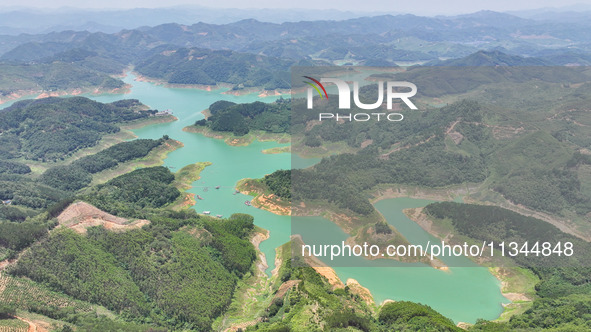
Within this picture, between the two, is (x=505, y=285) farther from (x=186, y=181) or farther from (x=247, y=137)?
(x=247, y=137)

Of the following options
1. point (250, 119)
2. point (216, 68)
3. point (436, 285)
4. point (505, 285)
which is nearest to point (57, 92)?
point (216, 68)

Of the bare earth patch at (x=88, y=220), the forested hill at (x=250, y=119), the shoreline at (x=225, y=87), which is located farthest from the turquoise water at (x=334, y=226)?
the shoreline at (x=225, y=87)

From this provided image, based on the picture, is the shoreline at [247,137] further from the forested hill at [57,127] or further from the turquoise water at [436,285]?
the turquoise water at [436,285]

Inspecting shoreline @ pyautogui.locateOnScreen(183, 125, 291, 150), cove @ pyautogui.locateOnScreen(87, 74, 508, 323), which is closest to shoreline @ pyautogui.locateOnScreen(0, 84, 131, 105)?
cove @ pyautogui.locateOnScreen(87, 74, 508, 323)

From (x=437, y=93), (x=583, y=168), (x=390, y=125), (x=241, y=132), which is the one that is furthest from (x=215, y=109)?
(x=583, y=168)

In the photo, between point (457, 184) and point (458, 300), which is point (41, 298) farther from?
point (457, 184)

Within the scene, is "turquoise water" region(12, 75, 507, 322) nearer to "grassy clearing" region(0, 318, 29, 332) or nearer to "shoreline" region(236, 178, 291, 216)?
"shoreline" region(236, 178, 291, 216)
